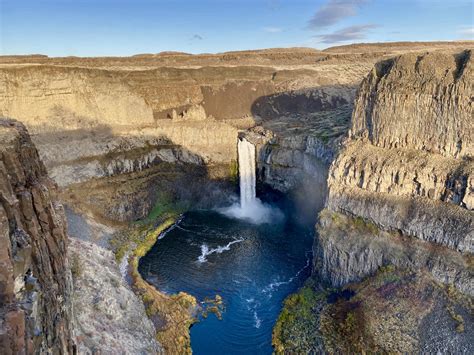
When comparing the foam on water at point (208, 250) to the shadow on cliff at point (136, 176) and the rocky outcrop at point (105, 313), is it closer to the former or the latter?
the shadow on cliff at point (136, 176)

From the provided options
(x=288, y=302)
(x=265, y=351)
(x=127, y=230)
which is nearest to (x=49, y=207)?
(x=265, y=351)

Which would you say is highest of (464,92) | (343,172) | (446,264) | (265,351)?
(464,92)

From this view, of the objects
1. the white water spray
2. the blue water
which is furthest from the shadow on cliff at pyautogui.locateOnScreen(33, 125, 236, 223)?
the blue water

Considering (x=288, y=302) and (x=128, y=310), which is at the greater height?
(x=128, y=310)

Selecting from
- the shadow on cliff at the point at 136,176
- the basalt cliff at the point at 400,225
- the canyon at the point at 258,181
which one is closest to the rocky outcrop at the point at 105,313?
the canyon at the point at 258,181

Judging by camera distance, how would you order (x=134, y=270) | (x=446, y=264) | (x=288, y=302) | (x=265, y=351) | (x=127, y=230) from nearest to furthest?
(x=446, y=264) → (x=265, y=351) → (x=288, y=302) → (x=134, y=270) → (x=127, y=230)

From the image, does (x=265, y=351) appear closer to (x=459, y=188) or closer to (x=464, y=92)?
(x=459, y=188)

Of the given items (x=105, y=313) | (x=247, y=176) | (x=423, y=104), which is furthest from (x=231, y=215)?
(x=423, y=104)

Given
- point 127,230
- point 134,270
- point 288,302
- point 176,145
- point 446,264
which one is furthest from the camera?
point 176,145
